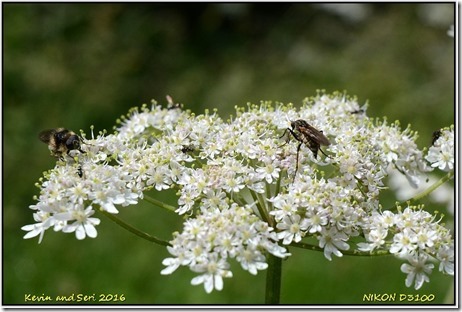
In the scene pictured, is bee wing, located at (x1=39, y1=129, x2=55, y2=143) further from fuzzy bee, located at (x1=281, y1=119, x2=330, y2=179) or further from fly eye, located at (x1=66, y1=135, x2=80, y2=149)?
fuzzy bee, located at (x1=281, y1=119, x2=330, y2=179)

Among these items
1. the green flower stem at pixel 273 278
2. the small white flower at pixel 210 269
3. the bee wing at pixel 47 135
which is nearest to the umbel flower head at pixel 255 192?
the small white flower at pixel 210 269

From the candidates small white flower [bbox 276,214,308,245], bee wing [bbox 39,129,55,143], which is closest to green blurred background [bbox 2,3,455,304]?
bee wing [bbox 39,129,55,143]

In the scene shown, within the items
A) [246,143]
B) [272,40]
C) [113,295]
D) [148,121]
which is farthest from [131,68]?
[246,143]

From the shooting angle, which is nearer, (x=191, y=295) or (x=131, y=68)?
(x=191, y=295)

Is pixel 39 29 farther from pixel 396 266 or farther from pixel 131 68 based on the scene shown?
pixel 396 266

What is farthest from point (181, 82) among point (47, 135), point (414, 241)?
point (414, 241)

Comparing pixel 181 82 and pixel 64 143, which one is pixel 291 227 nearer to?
pixel 64 143
